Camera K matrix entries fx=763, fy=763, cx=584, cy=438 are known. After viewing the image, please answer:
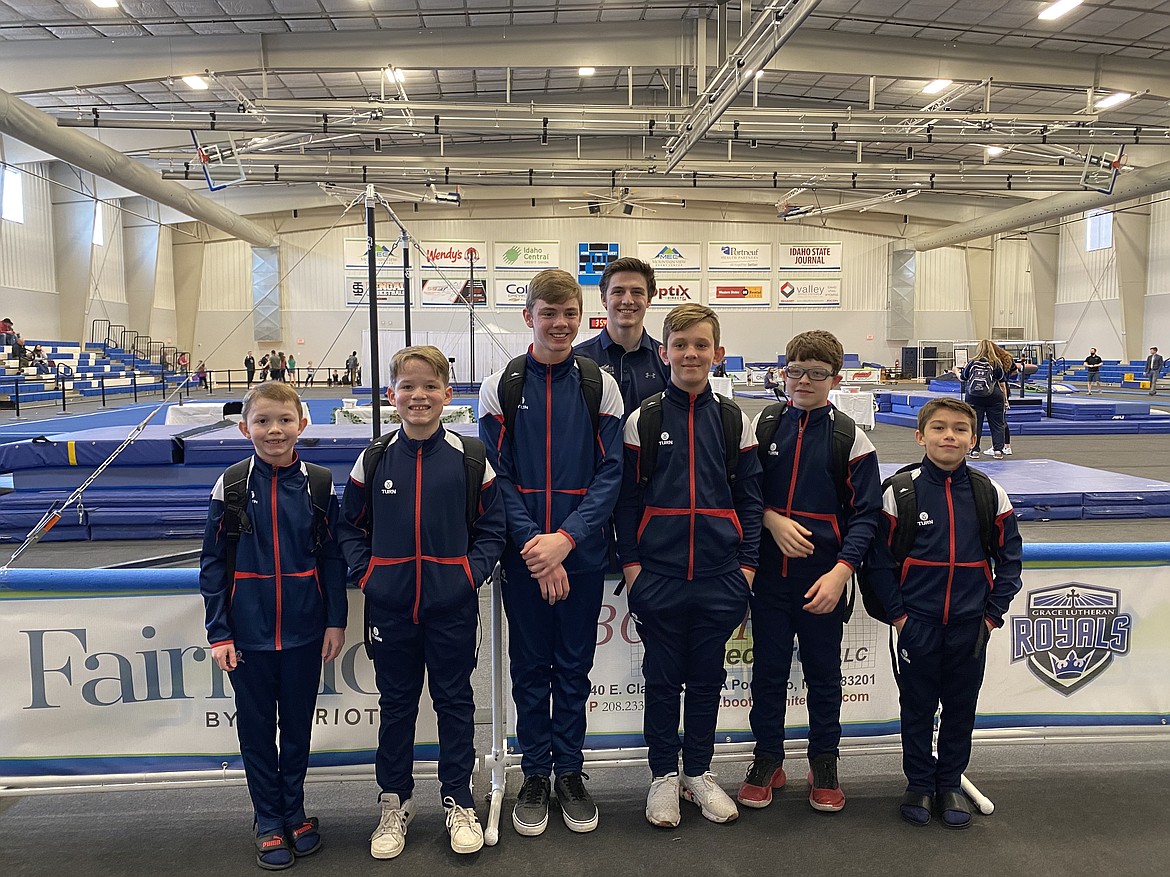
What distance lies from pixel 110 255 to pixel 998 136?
24821 mm

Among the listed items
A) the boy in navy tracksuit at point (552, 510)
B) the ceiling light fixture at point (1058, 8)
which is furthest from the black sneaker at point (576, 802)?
the ceiling light fixture at point (1058, 8)

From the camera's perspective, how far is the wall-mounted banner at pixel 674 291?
27.6 m

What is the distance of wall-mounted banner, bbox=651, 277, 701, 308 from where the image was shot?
1088 inches

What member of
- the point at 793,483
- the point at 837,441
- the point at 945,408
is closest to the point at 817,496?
the point at 793,483

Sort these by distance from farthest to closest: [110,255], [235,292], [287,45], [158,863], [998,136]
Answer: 1. [235,292]
2. [110,255]
3. [998,136]
4. [287,45]
5. [158,863]

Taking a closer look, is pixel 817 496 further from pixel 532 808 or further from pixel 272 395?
pixel 272 395

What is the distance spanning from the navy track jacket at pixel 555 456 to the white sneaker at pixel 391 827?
89 centimetres

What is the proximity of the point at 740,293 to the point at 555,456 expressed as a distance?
89.4 ft

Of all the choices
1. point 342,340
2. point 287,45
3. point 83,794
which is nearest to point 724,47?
point 287,45

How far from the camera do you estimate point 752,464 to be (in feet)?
8.38

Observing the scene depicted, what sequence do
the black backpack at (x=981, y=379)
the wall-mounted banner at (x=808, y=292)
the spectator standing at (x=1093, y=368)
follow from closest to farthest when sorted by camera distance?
1. the black backpack at (x=981, y=379)
2. the spectator standing at (x=1093, y=368)
3. the wall-mounted banner at (x=808, y=292)

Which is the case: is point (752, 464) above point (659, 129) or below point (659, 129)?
below

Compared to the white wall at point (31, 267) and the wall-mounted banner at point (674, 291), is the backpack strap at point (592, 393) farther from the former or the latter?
the wall-mounted banner at point (674, 291)

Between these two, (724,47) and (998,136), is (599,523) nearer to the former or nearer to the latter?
(724,47)
